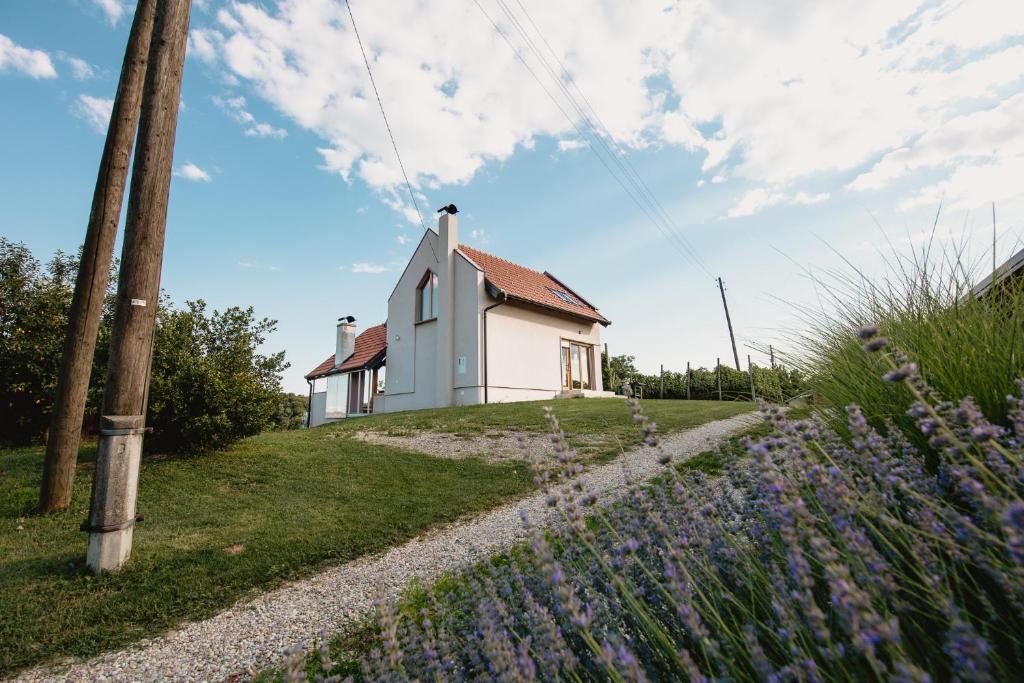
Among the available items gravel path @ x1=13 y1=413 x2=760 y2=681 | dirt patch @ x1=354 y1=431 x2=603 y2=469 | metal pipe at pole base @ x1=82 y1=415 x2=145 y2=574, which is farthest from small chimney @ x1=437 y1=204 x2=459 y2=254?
metal pipe at pole base @ x1=82 y1=415 x2=145 y2=574

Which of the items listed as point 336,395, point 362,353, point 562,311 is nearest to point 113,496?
point 562,311

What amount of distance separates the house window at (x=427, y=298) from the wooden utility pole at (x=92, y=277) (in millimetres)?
12539

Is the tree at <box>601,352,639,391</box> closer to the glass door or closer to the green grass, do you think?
the glass door

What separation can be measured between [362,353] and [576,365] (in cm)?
1062

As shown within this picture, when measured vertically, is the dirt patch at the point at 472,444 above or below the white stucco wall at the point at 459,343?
below

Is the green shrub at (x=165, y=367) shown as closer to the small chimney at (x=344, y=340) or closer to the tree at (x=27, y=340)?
the tree at (x=27, y=340)

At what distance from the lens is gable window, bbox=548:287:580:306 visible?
68.6 ft

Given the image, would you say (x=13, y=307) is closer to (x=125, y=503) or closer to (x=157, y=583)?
(x=125, y=503)

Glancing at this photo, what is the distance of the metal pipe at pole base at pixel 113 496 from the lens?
416cm

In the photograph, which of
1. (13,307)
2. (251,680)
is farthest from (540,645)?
(13,307)

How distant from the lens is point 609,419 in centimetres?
1146

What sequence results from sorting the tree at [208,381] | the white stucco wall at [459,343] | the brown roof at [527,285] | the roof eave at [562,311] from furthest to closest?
the brown roof at [527,285] < the roof eave at [562,311] < the white stucco wall at [459,343] < the tree at [208,381]

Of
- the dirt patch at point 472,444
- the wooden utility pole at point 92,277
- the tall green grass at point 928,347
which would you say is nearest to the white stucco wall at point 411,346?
the dirt patch at point 472,444

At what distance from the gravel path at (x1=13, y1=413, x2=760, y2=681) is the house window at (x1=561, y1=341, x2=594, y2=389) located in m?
14.1
